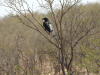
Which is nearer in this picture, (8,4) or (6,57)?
(8,4)

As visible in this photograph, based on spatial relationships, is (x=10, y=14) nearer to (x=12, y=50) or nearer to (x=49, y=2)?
(x=49, y=2)

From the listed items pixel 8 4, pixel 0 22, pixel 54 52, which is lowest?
pixel 54 52

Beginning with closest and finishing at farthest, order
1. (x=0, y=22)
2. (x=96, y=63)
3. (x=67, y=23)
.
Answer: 1. (x=96, y=63)
2. (x=67, y=23)
3. (x=0, y=22)

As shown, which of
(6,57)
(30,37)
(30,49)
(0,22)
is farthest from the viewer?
(0,22)

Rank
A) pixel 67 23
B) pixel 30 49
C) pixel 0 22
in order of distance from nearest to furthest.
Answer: pixel 67 23 → pixel 30 49 → pixel 0 22

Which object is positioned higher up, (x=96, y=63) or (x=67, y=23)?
(x=67, y=23)

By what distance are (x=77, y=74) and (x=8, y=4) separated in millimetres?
11831

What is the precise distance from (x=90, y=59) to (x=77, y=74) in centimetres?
832

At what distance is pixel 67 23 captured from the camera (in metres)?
7.09

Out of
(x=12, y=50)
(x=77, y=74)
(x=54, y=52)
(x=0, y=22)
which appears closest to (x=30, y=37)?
(x=12, y=50)

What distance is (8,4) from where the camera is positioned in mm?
3176

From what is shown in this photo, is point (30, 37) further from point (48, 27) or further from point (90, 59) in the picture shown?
point (90, 59)

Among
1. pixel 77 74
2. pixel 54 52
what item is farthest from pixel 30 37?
pixel 54 52

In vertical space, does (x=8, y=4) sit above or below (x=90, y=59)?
above
